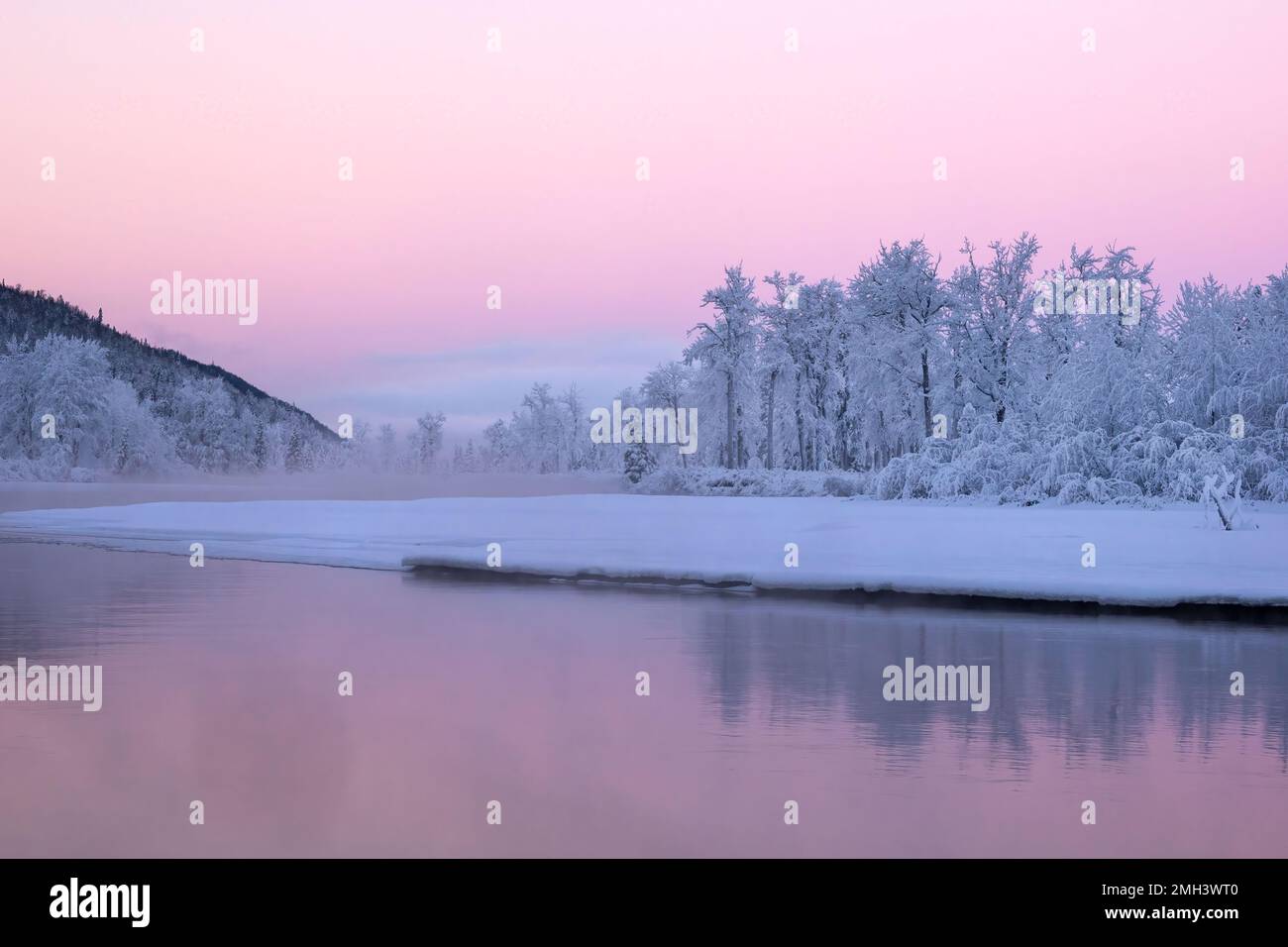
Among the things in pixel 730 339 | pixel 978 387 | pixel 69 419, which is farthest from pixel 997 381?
pixel 69 419

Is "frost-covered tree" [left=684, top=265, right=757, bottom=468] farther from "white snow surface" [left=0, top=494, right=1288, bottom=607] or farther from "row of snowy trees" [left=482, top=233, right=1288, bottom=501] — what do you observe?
"white snow surface" [left=0, top=494, right=1288, bottom=607]

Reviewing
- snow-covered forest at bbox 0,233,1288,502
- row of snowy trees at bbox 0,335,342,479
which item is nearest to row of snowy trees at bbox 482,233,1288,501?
snow-covered forest at bbox 0,233,1288,502

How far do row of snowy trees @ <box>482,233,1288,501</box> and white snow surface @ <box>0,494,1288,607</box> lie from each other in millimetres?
3400

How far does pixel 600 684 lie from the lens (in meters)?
16.0

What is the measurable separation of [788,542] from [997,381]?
1297 inches

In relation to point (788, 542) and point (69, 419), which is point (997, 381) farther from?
point (69, 419)

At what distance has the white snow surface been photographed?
2359 cm

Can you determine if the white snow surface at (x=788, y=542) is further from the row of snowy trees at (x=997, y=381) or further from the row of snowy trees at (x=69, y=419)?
the row of snowy trees at (x=69, y=419)

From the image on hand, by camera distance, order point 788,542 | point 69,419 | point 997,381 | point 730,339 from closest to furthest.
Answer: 1. point 788,542
2. point 997,381
3. point 730,339
4. point 69,419

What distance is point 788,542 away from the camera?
3266 centimetres

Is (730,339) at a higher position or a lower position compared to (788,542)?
higher

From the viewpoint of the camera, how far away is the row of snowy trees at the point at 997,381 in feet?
148

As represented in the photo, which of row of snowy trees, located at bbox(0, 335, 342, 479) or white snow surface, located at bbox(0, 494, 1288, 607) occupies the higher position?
row of snowy trees, located at bbox(0, 335, 342, 479)

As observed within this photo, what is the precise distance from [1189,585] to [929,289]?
43.8 metres
